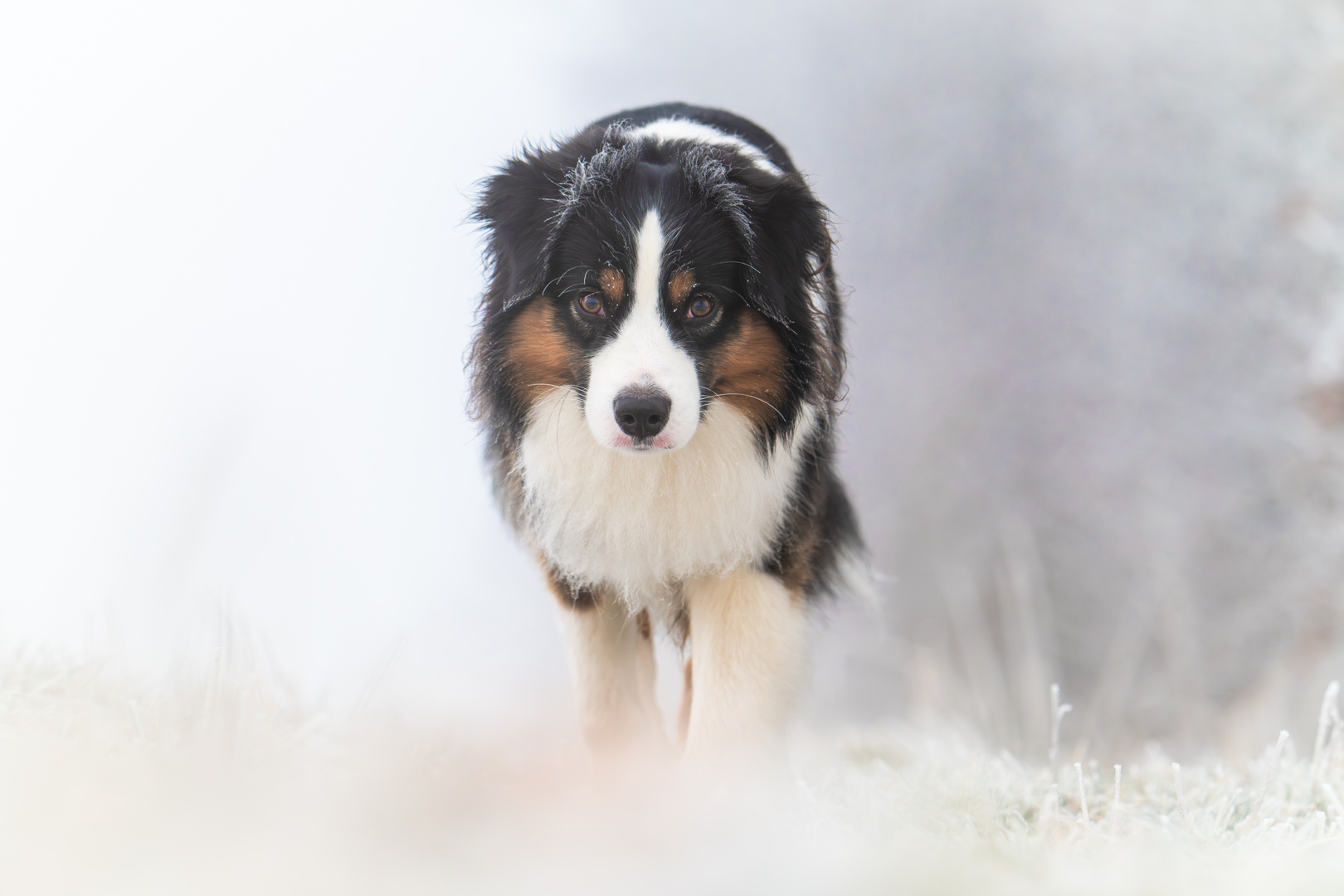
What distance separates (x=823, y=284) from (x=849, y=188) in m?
4.06

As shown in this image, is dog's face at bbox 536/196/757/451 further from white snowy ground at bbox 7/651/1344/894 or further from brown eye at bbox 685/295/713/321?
white snowy ground at bbox 7/651/1344/894

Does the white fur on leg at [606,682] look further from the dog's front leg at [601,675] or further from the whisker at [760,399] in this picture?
the whisker at [760,399]

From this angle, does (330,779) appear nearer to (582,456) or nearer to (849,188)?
(582,456)

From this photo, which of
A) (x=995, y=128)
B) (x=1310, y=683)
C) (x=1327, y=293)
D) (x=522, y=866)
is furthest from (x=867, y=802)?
(x=995, y=128)

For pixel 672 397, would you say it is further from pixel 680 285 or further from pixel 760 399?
pixel 760 399

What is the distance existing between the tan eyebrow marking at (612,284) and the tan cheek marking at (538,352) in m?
0.17

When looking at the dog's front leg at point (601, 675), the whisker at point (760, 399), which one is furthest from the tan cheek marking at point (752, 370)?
the dog's front leg at point (601, 675)

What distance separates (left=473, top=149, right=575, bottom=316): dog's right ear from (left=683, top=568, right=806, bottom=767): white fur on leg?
892 mm

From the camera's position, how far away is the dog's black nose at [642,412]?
2.15 meters

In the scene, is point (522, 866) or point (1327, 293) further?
point (1327, 293)

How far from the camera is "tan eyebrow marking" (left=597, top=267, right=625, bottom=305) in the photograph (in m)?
2.30

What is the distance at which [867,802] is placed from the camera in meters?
2.38

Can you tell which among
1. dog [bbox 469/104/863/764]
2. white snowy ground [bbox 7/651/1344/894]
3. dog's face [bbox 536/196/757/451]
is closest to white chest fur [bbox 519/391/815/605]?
dog [bbox 469/104/863/764]

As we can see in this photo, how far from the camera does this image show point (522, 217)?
2484 mm
